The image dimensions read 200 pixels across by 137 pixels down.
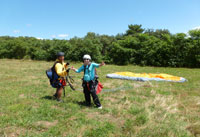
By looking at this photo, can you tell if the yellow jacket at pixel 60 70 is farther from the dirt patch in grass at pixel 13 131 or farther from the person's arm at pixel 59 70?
the dirt patch in grass at pixel 13 131

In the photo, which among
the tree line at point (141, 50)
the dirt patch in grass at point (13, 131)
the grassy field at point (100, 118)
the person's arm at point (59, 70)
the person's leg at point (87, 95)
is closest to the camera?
the dirt patch in grass at point (13, 131)

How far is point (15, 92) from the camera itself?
682 centimetres

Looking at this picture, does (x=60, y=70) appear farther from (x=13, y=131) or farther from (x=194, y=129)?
(x=194, y=129)

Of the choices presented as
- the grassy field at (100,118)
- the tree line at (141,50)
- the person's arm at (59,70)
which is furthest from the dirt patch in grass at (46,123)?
the tree line at (141,50)

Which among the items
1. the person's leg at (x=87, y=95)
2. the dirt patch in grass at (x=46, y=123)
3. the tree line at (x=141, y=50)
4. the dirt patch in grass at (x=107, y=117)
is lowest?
the dirt patch in grass at (x=46, y=123)

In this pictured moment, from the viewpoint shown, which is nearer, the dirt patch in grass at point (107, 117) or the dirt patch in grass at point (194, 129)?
the dirt patch in grass at point (194, 129)

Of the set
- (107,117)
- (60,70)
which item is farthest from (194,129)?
(60,70)

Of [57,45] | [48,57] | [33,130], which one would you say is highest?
[57,45]

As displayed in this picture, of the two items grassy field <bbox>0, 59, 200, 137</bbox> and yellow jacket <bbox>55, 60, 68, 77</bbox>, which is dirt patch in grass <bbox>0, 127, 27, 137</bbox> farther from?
yellow jacket <bbox>55, 60, 68, 77</bbox>

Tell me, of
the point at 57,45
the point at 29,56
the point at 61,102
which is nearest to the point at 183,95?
the point at 61,102

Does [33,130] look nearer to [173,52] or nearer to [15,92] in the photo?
[15,92]

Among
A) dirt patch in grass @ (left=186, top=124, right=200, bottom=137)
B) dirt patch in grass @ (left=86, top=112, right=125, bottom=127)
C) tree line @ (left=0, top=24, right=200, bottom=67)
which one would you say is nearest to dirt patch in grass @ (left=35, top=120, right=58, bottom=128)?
dirt patch in grass @ (left=86, top=112, right=125, bottom=127)

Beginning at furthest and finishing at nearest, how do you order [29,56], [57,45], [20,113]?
[29,56] < [57,45] < [20,113]

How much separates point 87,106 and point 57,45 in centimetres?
2687
